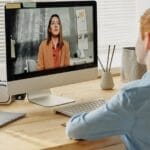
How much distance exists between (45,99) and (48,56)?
25cm

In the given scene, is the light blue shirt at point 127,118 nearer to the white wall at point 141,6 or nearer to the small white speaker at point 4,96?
the small white speaker at point 4,96

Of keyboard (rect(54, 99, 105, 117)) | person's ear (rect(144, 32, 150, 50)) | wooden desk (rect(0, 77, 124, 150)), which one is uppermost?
person's ear (rect(144, 32, 150, 50))

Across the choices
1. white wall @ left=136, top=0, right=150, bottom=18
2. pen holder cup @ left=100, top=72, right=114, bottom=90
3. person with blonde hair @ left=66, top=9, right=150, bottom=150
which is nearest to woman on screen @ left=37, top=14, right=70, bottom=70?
pen holder cup @ left=100, top=72, right=114, bottom=90

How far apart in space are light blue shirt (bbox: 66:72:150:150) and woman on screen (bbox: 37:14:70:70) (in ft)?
1.97

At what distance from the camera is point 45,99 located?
7.40ft

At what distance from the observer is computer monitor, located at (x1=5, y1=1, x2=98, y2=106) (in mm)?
2014

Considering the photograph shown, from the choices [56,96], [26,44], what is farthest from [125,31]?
[26,44]

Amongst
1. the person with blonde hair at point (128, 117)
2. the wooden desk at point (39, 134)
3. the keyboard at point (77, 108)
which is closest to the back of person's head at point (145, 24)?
the person with blonde hair at point (128, 117)

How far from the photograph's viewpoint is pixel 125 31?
128 inches

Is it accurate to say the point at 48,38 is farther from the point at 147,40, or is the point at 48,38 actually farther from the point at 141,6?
the point at 141,6

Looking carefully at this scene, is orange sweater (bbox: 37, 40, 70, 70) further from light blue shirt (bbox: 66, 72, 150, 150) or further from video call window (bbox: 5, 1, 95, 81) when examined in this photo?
light blue shirt (bbox: 66, 72, 150, 150)

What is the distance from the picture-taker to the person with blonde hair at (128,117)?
1.45 m

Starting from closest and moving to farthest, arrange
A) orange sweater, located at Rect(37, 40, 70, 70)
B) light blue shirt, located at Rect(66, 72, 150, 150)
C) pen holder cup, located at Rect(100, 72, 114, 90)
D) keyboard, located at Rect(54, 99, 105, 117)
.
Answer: light blue shirt, located at Rect(66, 72, 150, 150) → keyboard, located at Rect(54, 99, 105, 117) → orange sweater, located at Rect(37, 40, 70, 70) → pen holder cup, located at Rect(100, 72, 114, 90)

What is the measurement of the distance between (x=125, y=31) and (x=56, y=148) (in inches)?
71.6
